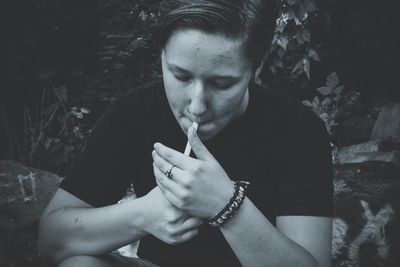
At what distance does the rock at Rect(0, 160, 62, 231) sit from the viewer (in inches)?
101

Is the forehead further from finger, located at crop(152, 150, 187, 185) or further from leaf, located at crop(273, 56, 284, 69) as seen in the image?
leaf, located at crop(273, 56, 284, 69)

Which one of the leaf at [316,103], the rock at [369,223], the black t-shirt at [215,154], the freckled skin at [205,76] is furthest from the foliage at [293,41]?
the freckled skin at [205,76]

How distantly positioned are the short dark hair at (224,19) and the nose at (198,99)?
0.18 metres

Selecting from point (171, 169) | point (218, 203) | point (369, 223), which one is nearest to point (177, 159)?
point (171, 169)

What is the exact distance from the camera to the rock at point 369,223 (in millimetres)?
2182

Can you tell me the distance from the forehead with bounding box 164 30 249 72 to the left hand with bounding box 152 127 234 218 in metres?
0.23

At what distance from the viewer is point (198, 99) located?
124cm

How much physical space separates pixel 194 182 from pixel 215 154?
1.25ft

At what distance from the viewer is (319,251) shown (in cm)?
135

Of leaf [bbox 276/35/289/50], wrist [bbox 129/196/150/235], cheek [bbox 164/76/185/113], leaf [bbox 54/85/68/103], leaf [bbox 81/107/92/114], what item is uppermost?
leaf [bbox 276/35/289/50]

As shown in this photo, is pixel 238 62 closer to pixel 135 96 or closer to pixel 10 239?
pixel 135 96

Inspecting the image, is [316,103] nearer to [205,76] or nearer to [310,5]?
[310,5]

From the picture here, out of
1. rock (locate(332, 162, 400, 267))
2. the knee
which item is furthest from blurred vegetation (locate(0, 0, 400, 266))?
the knee

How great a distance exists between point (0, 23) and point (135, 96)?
2.27 metres
